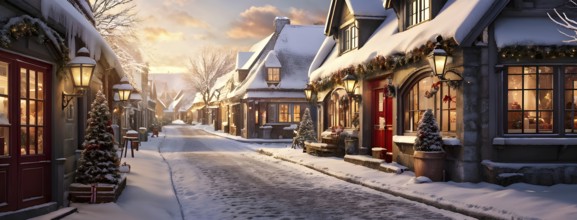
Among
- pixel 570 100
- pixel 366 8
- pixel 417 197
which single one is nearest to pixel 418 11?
pixel 366 8

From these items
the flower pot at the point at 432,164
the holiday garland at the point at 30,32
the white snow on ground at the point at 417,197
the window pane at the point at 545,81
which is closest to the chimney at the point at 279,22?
the white snow on ground at the point at 417,197

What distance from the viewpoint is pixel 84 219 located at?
7.64m

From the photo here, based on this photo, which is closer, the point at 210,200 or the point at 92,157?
the point at 92,157

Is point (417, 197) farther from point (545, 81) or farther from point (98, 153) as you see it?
point (98, 153)

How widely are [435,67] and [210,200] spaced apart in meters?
5.62

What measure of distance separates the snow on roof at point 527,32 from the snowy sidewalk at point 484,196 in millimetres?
3036

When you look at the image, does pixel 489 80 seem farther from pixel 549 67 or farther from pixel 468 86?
pixel 549 67

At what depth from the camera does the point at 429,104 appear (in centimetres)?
1334

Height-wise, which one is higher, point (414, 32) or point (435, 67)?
point (414, 32)

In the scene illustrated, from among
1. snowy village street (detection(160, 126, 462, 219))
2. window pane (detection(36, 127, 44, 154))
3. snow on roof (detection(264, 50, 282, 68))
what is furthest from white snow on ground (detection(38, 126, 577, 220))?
snow on roof (detection(264, 50, 282, 68))

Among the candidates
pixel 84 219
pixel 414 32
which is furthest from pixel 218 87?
pixel 84 219

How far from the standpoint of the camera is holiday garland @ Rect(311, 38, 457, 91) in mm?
11980

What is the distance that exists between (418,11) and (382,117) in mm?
3605

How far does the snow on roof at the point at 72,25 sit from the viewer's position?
7808 millimetres
